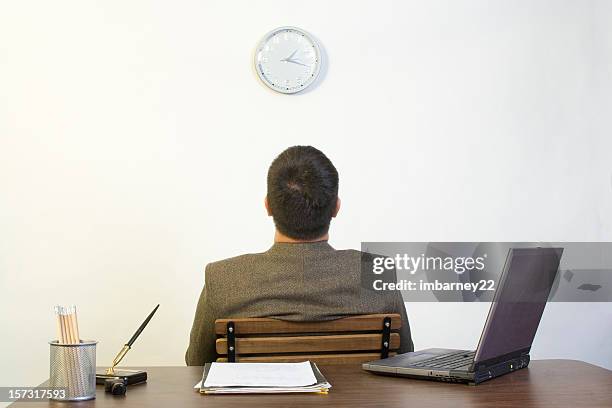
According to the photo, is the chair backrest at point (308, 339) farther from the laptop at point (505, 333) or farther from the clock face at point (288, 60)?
the clock face at point (288, 60)

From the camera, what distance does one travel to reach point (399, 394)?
4.42ft

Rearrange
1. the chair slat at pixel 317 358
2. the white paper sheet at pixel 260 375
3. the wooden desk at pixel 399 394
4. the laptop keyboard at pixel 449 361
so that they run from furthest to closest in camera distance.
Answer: the chair slat at pixel 317 358, the laptop keyboard at pixel 449 361, the white paper sheet at pixel 260 375, the wooden desk at pixel 399 394

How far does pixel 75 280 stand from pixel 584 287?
7.81ft

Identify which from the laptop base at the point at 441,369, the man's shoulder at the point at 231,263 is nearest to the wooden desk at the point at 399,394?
the laptop base at the point at 441,369

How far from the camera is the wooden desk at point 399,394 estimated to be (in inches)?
49.8

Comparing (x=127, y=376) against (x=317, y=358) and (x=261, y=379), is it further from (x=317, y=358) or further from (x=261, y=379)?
(x=317, y=358)

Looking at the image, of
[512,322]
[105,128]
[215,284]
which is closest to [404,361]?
[512,322]

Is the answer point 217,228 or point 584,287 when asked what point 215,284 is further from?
point 584,287

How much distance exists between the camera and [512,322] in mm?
1553

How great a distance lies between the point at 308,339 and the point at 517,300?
523 mm

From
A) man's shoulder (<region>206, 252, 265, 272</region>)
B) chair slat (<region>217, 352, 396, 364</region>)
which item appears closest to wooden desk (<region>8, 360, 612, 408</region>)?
chair slat (<region>217, 352, 396, 364</region>)

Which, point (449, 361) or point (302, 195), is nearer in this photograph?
point (449, 361)

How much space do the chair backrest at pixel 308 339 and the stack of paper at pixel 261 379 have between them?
0.22 meters

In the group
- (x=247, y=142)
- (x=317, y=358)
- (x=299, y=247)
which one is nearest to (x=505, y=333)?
(x=317, y=358)
